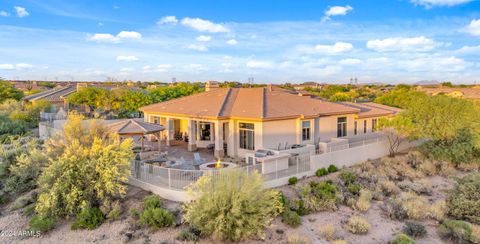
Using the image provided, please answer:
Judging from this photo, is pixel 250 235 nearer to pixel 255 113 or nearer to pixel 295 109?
pixel 255 113

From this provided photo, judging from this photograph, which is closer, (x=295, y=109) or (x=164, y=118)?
(x=295, y=109)

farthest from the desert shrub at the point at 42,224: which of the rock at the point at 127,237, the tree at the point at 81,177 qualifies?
the rock at the point at 127,237

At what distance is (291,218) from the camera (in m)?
12.6

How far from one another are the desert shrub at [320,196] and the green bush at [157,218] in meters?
5.68

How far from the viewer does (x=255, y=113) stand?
20141 mm

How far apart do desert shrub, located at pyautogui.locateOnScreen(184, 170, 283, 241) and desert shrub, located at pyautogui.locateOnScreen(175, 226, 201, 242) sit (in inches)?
10.9

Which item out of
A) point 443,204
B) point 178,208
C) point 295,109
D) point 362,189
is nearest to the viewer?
point 178,208

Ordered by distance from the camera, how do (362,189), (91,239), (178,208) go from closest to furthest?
(91,239), (178,208), (362,189)

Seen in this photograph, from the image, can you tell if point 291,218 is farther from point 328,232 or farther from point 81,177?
point 81,177

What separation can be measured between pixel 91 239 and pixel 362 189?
1198 cm

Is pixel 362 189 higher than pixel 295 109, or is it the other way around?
pixel 295 109

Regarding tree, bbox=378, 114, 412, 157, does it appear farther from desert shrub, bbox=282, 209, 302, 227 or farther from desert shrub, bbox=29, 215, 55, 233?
desert shrub, bbox=29, 215, 55, 233

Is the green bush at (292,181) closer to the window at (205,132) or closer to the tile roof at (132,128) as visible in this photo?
the tile roof at (132,128)

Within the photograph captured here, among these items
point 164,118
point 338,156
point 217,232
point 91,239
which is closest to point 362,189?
point 338,156
